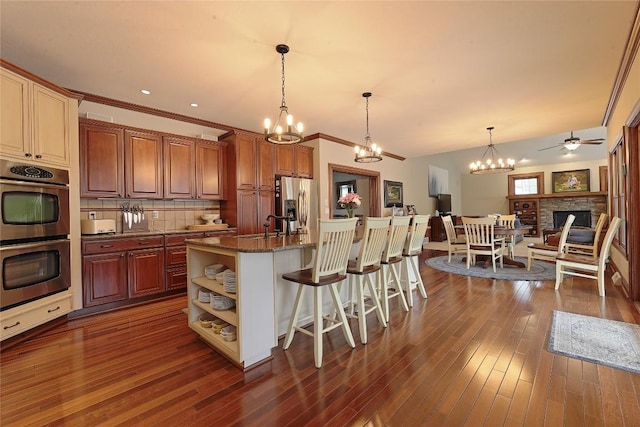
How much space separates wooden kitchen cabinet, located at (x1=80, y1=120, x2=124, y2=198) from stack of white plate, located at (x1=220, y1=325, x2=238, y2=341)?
2.52 m

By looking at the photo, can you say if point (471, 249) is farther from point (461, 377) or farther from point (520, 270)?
point (461, 377)

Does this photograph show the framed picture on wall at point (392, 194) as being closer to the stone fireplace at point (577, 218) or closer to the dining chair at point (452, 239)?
the dining chair at point (452, 239)

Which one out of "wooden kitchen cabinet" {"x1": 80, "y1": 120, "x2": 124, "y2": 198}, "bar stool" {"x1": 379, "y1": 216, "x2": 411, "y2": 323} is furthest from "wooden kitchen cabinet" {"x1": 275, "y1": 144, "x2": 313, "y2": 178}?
"bar stool" {"x1": 379, "y1": 216, "x2": 411, "y2": 323}

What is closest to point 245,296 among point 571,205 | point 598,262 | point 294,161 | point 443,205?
point 294,161

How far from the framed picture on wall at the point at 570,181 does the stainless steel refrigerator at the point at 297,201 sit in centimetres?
1000

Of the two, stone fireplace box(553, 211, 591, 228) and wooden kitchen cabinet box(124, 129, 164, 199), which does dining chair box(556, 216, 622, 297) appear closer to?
wooden kitchen cabinet box(124, 129, 164, 199)

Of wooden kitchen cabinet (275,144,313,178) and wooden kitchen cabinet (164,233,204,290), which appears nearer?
wooden kitchen cabinet (164,233,204,290)

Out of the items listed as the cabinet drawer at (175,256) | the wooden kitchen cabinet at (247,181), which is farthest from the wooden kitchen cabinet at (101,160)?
the wooden kitchen cabinet at (247,181)

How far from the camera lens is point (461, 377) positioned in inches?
74.2

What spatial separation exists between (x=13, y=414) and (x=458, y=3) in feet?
12.7

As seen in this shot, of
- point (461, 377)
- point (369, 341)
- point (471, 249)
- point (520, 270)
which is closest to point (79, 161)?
point (369, 341)

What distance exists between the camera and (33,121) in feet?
8.76

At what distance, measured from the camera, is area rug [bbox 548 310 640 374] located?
206 centimetres

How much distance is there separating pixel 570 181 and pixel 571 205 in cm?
86
